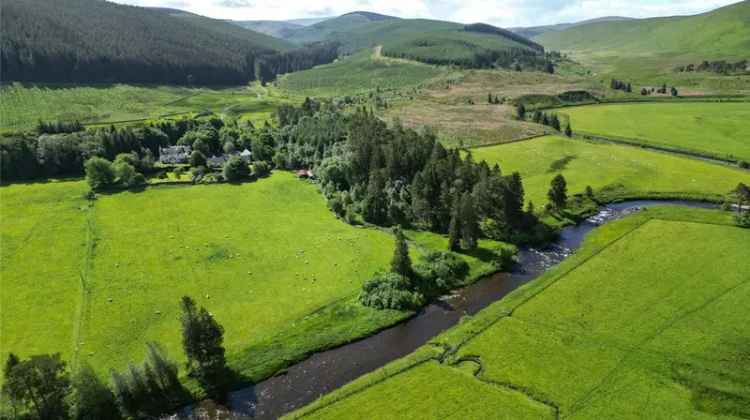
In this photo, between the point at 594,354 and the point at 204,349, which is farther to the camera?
the point at 594,354

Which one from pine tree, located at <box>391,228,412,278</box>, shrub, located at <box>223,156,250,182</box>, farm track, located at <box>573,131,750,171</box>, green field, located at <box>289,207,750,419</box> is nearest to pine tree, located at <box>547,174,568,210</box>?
green field, located at <box>289,207,750,419</box>

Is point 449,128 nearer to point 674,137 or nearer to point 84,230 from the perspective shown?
point 674,137

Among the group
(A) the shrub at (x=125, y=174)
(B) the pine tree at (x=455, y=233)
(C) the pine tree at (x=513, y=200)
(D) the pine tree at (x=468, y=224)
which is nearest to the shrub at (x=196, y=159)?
(A) the shrub at (x=125, y=174)

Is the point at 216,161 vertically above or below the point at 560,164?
below

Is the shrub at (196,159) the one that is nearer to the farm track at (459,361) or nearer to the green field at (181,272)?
the green field at (181,272)

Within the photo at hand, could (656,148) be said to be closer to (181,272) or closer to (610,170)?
(610,170)

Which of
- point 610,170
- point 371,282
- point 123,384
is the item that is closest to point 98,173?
point 123,384

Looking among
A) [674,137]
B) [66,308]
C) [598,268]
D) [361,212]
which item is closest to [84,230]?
[66,308]
